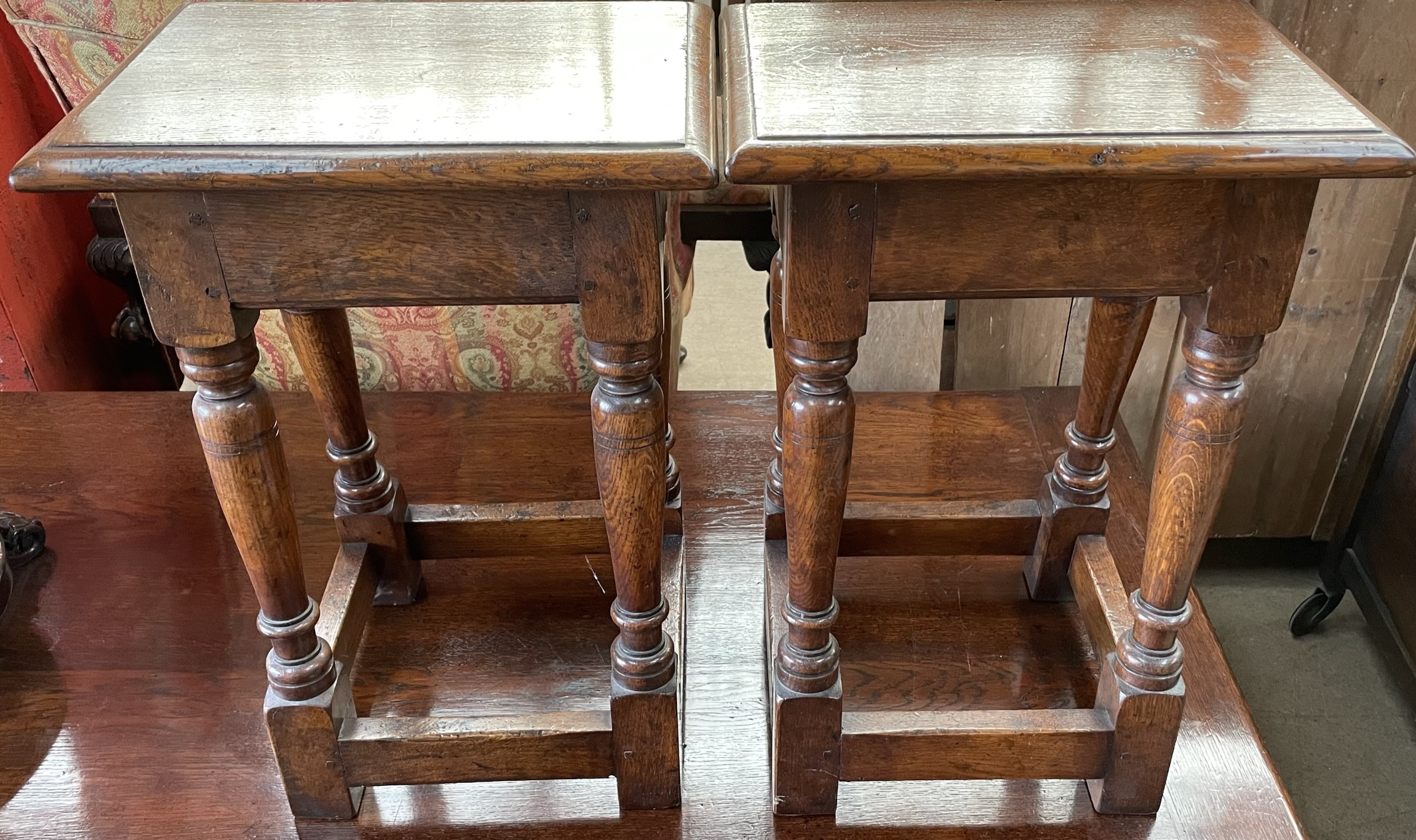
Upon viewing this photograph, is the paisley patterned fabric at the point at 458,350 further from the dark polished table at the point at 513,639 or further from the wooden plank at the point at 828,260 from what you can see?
the wooden plank at the point at 828,260

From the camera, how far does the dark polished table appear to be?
3.10 ft

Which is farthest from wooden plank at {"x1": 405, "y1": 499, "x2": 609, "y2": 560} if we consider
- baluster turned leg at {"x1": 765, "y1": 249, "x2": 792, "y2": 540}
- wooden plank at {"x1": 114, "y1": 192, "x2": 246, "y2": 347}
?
wooden plank at {"x1": 114, "y1": 192, "x2": 246, "y2": 347}

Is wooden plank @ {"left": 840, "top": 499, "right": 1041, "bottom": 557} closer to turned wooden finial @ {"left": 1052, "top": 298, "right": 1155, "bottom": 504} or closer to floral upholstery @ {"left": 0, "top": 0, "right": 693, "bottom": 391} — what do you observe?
turned wooden finial @ {"left": 1052, "top": 298, "right": 1155, "bottom": 504}

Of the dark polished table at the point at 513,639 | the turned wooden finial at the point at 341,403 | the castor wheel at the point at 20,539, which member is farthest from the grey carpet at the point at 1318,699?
the castor wheel at the point at 20,539

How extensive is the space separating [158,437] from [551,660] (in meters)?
0.64

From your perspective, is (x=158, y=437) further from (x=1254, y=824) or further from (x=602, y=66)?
(x=1254, y=824)

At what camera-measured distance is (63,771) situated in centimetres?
98

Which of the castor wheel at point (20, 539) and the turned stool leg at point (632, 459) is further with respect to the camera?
the castor wheel at point (20, 539)

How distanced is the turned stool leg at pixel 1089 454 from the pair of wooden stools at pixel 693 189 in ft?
0.46

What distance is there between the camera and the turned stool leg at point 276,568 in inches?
30.4

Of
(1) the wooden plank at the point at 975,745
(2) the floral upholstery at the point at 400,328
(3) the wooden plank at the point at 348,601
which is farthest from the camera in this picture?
(2) the floral upholstery at the point at 400,328

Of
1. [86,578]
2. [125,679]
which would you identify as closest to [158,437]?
[86,578]

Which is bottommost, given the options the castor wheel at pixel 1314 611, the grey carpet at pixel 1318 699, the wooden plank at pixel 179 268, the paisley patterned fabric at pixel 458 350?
the grey carpet at pixel 1318 699

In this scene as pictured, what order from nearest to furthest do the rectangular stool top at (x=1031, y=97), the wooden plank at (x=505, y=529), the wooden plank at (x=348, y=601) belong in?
the rectangular stool top at (x=1031, y=97) → the wooden plank at (x=348, y=601) → the wooden plank at (x=505, y=529)
